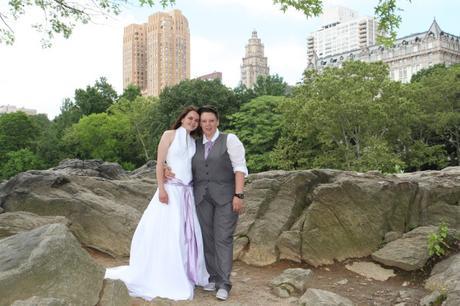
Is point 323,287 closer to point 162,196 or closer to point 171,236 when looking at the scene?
point 171,236

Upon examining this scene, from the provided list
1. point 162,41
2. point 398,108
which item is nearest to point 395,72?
point 162,41

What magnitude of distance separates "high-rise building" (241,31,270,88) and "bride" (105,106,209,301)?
120083mm

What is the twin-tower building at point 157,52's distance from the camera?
283 feet

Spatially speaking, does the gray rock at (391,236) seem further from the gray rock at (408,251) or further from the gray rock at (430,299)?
the gray rock at (430,299)

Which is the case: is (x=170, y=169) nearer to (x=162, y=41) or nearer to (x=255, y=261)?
(x=255, y=261)

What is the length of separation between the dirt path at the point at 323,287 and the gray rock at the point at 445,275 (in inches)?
6.3

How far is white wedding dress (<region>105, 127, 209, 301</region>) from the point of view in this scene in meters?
5.75

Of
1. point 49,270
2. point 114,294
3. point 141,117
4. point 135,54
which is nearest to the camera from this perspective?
point 49,270

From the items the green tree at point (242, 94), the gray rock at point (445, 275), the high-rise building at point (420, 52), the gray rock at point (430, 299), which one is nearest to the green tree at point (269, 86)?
the green tree at point (242, 94)

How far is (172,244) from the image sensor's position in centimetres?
581

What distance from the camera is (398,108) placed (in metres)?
31.3

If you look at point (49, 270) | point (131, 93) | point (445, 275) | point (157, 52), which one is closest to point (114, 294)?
point (49, 270)

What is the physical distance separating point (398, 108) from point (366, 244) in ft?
81.9

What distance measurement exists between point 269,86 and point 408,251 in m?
44.7
